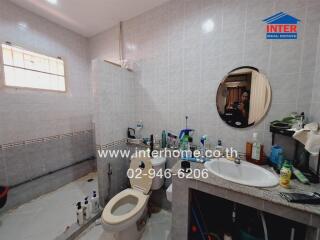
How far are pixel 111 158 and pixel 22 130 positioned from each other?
49.0 inches

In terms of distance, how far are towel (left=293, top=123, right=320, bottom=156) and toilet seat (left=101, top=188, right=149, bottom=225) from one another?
1.39 m

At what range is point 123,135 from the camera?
2016 millimetres

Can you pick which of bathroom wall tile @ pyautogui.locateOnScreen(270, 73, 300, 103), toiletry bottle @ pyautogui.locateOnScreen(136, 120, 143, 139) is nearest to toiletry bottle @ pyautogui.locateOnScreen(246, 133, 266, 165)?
bathroom wall tile @ pyautogui.locateOnScreen(270, 73, 300, 103)

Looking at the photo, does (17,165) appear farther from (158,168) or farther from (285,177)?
(285,177)

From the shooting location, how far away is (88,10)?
1.83 meters

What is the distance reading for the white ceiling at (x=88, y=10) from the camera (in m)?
1.69

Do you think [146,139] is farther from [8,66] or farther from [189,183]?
[8,66]

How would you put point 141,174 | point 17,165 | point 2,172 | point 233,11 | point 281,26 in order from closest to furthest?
point 281,26, point 233,11, point 141,174, point 2,172, point 17,165

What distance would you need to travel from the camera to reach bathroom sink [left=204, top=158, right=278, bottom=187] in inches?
42.5

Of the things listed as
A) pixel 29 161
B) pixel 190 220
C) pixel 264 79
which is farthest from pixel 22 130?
pixel 264 79

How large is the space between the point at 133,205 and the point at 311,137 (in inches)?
64.0

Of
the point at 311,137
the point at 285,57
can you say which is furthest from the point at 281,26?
the point at 311,137

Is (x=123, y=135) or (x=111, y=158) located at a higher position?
(x=123, y=135)

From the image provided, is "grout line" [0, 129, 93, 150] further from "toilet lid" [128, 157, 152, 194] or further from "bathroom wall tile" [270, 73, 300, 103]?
"bathroom wall tile" [270, 73, 300, 103]
